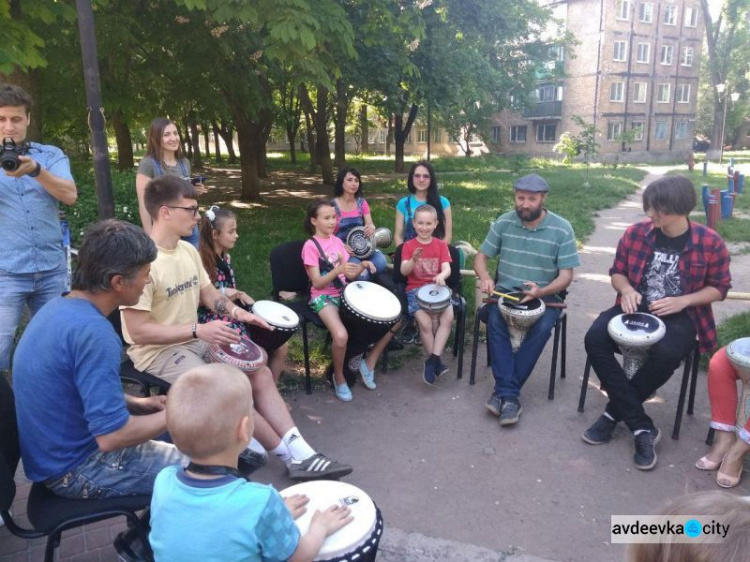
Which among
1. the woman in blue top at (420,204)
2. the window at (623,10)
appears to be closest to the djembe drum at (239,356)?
the woman in blue top at (420,204)

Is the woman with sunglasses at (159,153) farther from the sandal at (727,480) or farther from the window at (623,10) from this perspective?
the window at (623,10)

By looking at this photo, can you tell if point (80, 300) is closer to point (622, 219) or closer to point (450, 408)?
point (450, 408)

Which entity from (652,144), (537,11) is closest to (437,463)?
(537,11)

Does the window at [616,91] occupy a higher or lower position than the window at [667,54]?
lower

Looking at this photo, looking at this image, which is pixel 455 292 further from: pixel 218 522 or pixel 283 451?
pixel 218 522

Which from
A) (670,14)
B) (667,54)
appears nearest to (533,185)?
(667,54)

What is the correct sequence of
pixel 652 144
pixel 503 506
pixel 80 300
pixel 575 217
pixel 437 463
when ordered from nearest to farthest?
pixel 80 300
pixel 503 506
pixel 437 463
pixel 575 217
pixel 652 144

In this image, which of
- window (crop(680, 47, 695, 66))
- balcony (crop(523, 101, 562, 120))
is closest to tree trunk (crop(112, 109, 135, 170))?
balcony (crop(523, 101, 562, 120))

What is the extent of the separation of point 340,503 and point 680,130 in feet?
157

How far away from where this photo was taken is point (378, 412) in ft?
14.1

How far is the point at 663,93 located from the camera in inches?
1620

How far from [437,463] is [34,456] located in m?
2.23

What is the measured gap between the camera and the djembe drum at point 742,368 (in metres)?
3.32

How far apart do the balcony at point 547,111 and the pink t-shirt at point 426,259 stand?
38.2 metres
